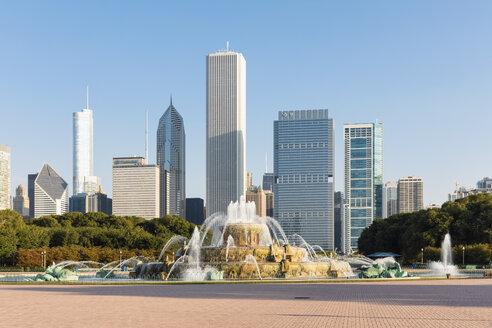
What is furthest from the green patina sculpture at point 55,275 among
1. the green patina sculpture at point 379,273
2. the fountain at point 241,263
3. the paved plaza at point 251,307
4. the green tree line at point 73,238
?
the green tree line at point 73,238

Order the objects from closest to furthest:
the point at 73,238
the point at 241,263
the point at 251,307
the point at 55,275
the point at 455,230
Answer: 1. the point at 251,307
2. the point at 55,275
3. the point at 241,263
4. the point at 455,230
5. the point at 73,238

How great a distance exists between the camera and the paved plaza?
Answer: 21000 mm

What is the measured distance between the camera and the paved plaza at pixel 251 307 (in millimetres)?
21000

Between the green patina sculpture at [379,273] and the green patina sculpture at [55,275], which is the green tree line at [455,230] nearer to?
the green patina sculpture at [379,273]

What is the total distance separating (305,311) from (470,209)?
2879 inches

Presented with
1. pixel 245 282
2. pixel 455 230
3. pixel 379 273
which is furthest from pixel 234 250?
pixel 455 230

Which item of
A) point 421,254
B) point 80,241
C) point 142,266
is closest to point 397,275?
point 142,266

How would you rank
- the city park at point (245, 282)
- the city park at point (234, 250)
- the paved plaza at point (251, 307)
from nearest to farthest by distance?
1. the paved plaza at point (251, 307)
2. the city park at point (245, 282)
3. the city park at point (234, 250)

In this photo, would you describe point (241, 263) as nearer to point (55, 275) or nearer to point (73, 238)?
point (55, 275)

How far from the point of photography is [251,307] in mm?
25172

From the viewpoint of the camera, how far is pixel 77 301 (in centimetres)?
2827

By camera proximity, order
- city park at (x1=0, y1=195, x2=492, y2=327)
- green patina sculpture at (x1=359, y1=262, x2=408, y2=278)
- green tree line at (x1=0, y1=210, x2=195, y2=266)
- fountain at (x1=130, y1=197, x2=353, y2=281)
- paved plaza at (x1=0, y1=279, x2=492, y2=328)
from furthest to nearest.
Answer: green tree line at (x1=0, y1=210, x2=195, y2=266)
green patina sculpture at (x1=359, y1=262, x2=408, y2=278)
fountain at (x1=130, y1=197, x2=353, y2=281)
city park at (x1=0, y1=195, x2=492, y2=327)
paved plaza at (x1=0, y1=279, x2=492, y2=328)

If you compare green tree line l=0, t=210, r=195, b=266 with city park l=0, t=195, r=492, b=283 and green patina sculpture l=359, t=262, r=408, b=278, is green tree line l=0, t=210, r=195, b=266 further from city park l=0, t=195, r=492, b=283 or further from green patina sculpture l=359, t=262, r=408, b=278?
green patina sculpture l=359, t=262, r=408, b=278

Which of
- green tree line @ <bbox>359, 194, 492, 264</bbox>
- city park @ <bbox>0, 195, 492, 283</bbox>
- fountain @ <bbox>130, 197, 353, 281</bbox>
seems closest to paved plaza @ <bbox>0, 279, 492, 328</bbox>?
fountain @ <bbox>130, 197, 353, 281</bbox>
